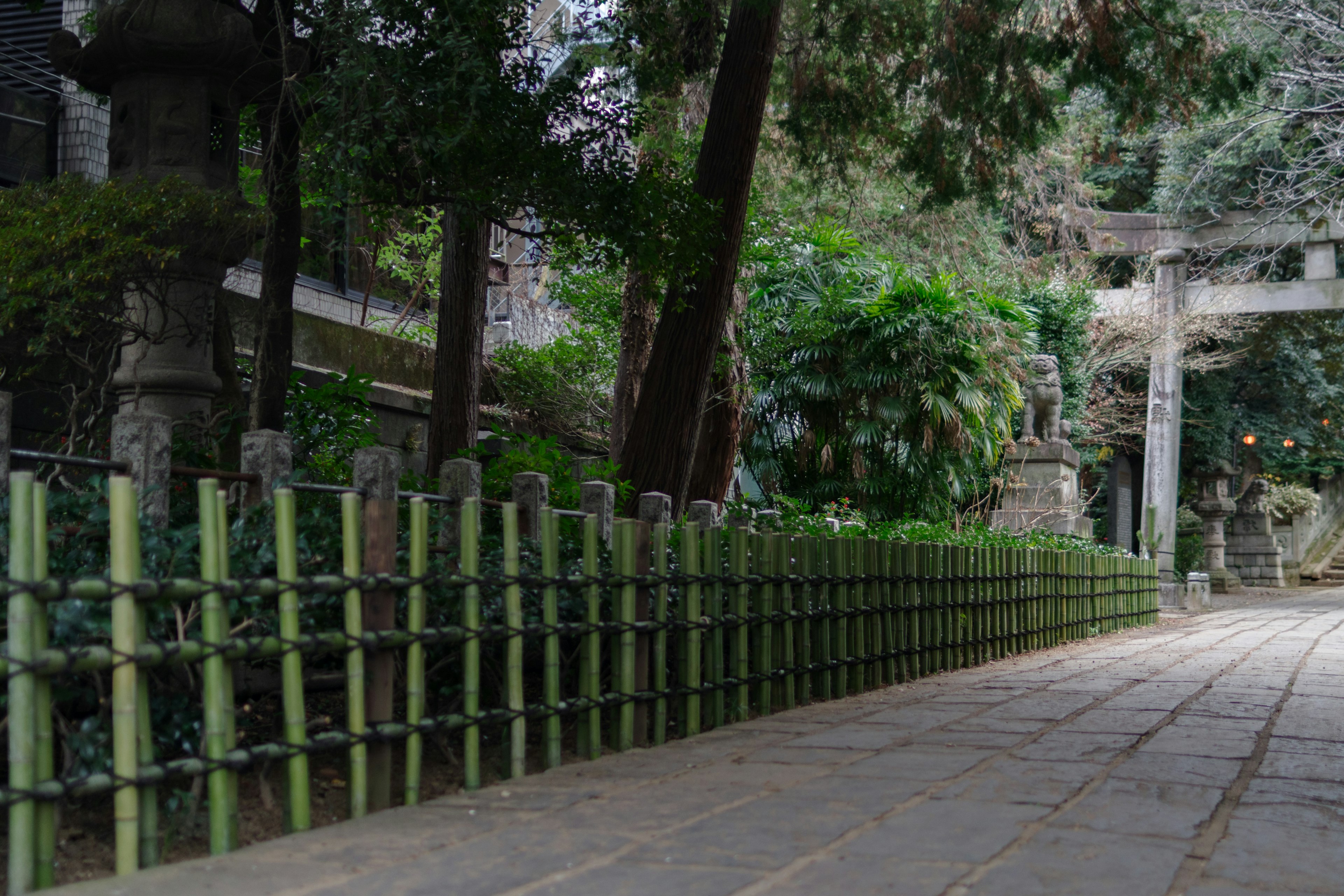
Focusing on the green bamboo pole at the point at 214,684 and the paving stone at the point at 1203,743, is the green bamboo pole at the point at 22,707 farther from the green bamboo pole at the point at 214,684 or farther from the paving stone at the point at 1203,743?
the paving stone at the point at 1203,743

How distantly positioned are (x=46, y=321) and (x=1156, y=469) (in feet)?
64.5

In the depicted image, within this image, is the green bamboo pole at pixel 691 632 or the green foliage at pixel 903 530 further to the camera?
the green foliage at pixel 903 530

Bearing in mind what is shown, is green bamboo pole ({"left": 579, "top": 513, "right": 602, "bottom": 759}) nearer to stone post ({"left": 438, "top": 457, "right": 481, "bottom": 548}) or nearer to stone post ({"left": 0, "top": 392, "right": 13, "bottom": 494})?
stone post ({"left": 438, "top": 457, "right": 481, "bottom": 548})

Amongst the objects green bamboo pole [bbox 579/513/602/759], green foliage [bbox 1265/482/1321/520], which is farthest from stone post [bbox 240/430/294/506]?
green foliage [bbox 1265/482/1321/520]

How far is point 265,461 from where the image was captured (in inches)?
170

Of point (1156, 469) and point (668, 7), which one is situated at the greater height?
point (668, 7)

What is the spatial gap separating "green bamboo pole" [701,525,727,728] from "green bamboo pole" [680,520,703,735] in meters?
0.08

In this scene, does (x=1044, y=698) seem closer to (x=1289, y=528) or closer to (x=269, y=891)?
(x=269, y=891)

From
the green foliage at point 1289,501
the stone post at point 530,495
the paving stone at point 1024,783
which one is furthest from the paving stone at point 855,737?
the green foliage at point 1289,501

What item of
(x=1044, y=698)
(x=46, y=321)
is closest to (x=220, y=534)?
(x=46, y=321)

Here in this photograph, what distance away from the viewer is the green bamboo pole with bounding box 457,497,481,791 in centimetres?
393

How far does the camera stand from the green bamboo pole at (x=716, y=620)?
17.3ft

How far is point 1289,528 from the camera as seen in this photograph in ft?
97.0

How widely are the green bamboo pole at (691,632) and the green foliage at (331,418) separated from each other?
268cm
